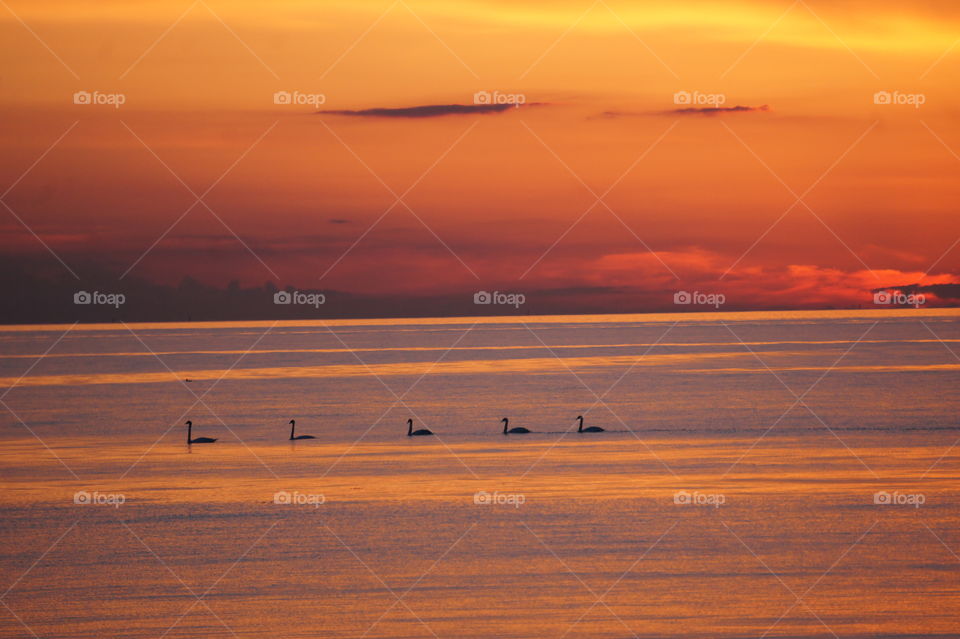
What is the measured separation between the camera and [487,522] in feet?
90.9

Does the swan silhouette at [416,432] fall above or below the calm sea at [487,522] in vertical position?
above

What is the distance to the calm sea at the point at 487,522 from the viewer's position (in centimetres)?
2086

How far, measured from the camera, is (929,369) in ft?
299

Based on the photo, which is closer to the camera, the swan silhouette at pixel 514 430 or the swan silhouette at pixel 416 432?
the swan silhouette at pixel 416 432

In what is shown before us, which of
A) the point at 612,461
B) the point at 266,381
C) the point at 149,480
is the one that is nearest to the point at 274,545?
the point at 149,480

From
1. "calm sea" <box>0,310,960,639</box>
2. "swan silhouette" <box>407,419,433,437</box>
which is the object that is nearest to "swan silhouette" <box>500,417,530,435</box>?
"calm sea" <box>0,310,960,639</box>

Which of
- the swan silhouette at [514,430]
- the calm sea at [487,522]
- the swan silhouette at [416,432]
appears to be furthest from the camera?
the swan silhouette at [514,430]

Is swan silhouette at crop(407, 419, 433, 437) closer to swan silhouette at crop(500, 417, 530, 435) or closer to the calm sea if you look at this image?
the calm sea

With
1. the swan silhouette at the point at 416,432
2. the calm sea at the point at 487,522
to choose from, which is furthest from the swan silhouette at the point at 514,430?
the swan silhouette at the point at 416,432

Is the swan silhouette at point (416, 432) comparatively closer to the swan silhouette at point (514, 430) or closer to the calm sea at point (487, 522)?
the calm sea at point (487, 522)

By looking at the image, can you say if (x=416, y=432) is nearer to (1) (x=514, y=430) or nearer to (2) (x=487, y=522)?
(1) (x=514, y=430)

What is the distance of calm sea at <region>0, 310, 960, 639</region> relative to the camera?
20859 millimetres

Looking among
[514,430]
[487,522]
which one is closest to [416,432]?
[514,430]

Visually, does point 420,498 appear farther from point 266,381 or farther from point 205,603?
point 266,381
